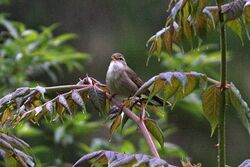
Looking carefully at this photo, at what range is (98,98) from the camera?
1.32 meters

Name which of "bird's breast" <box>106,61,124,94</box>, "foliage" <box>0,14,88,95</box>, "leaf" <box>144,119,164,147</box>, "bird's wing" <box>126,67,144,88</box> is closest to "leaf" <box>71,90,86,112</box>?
"leaf" <box>144,119,164,147</box>

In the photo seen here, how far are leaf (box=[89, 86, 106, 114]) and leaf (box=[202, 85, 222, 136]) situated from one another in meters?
0.19

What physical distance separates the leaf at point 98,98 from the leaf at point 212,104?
0.63 ft

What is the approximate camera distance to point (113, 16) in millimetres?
7367

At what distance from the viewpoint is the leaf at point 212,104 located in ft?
4.12

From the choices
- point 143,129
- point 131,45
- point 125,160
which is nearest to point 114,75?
point 143,129

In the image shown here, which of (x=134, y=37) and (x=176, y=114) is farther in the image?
(x=134, y=37)

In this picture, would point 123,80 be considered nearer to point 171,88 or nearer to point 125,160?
point 171,88

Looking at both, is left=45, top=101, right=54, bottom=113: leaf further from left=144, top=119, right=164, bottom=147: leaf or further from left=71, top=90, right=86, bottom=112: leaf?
left=144, top=119, right=164, bottom=147: leaf

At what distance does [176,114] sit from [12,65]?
2.71 m

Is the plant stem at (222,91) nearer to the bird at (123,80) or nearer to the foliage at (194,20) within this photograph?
the foliage at (194,20)

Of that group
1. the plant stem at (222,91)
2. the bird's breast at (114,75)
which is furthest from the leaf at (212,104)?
the bird's breast at (114,75)

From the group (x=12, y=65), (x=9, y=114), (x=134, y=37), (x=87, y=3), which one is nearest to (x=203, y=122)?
(x=134, y=37)

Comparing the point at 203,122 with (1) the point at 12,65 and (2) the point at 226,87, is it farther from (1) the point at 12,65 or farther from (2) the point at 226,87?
(2) the point at 226,87
